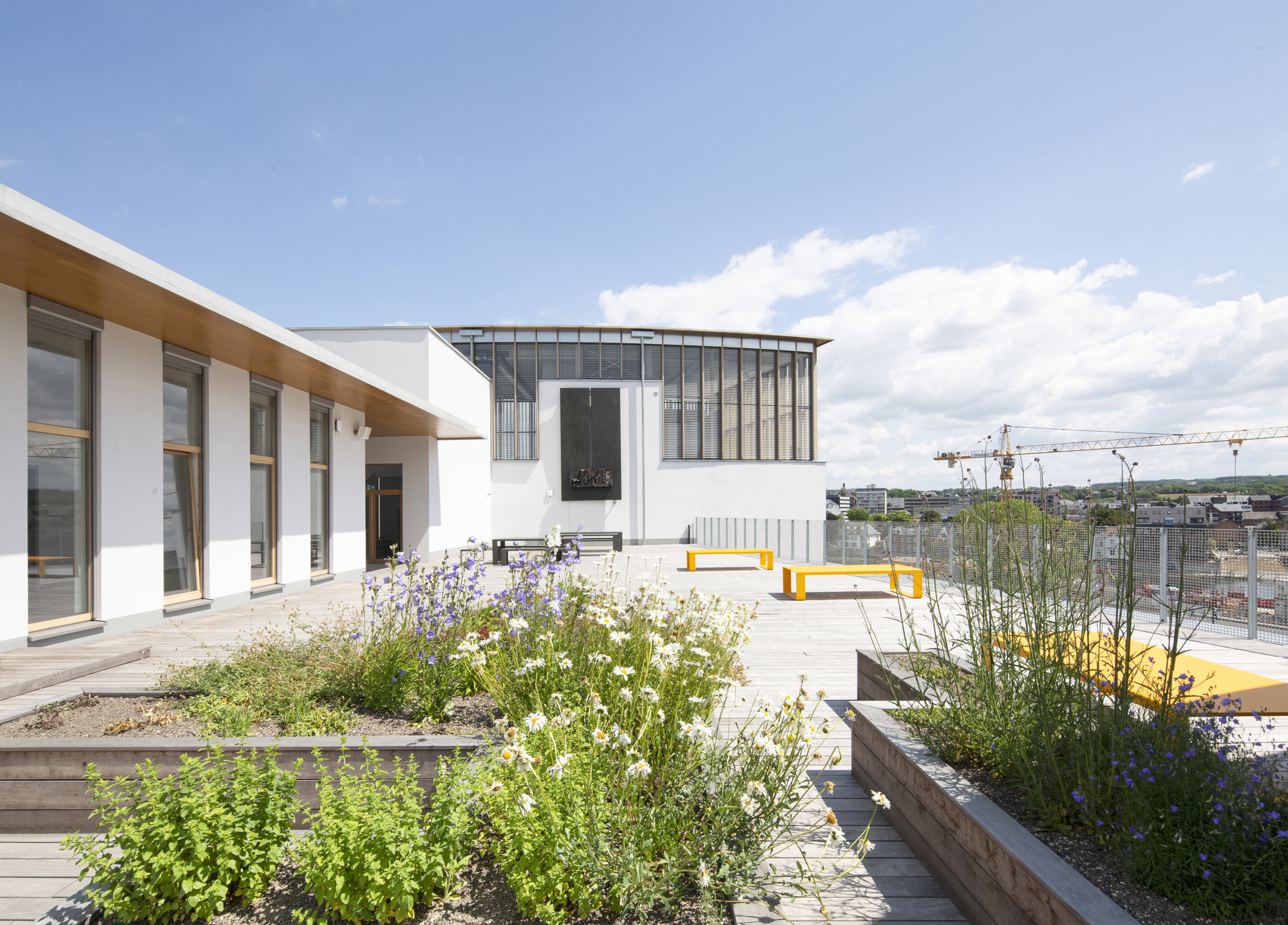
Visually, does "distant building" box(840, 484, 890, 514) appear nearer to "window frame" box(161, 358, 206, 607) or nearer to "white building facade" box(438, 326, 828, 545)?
"white building facade" box(438, 326, 828, 545)

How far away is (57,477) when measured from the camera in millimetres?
6086

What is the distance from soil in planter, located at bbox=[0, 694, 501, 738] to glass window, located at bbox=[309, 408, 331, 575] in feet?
25.3

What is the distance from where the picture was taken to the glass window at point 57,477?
5852 millimetres

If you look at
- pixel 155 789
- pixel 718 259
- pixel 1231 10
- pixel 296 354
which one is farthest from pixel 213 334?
pixel 718 259

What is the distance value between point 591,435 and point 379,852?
23.0 meters

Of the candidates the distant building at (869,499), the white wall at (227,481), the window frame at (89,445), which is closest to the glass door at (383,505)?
the white wall at (227,481)

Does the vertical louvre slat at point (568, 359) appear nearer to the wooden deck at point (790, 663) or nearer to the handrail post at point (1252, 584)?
the wooden deck at point (790, 663)

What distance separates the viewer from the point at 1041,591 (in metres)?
2.42

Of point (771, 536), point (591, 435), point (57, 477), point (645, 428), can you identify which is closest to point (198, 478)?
point (57, 477)

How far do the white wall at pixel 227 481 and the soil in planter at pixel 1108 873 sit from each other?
29.7ft

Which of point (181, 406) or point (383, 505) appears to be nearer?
point (181, 406)

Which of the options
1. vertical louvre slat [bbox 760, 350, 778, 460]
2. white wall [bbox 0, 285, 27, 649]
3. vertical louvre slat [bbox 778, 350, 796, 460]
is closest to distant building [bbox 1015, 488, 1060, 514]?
white wall [bbox 0, 285, 27, 649]

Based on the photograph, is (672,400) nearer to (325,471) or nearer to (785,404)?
(785,404)

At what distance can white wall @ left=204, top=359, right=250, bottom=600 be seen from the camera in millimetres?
7977
